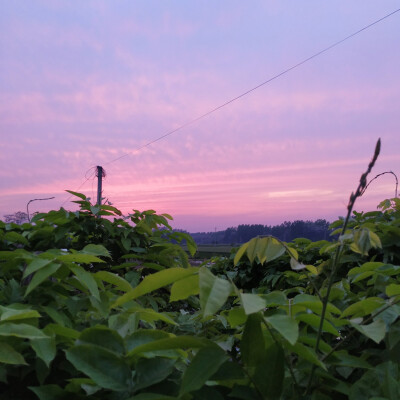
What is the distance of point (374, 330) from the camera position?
2.68 ft

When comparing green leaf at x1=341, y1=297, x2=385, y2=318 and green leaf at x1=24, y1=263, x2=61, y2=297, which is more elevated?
green leaf at x1=24, y1=263, x2=61, y2=297

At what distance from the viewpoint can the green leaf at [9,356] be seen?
31.6 inches

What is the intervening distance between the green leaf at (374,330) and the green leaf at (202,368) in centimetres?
28

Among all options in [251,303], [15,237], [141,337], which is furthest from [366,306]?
[15,237]

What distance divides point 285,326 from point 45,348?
0.49 m

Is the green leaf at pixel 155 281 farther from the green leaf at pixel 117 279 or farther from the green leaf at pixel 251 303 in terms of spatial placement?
the green leaf at pixel 117 279

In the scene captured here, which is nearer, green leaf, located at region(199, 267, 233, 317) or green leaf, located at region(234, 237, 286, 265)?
green leaf, located at region(199, 267, 233, 317)

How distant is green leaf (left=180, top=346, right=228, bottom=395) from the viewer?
650mm

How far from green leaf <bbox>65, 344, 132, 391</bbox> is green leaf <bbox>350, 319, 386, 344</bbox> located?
0.43 metres

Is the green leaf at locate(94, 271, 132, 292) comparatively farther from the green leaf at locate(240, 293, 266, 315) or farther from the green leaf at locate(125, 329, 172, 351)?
the green leaf at locate(240, 293, 266, 315)

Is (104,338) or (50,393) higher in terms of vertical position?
(104,338)

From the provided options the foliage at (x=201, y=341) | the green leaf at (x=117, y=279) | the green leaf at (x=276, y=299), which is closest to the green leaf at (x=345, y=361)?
the foliage at (x=201, y=341)

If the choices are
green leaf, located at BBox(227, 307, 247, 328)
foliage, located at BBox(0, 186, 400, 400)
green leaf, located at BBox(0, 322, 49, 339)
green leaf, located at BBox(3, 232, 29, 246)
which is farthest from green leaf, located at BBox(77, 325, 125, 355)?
green leaf, located at BBox(3, 232, 29, 246)

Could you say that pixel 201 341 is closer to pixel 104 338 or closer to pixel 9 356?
pixel 104 338
